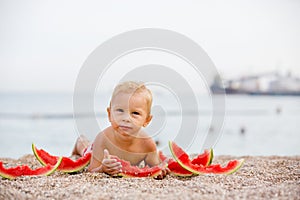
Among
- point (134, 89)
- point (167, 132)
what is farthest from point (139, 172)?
point (167, 132)

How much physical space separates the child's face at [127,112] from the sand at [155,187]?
342 millimetres

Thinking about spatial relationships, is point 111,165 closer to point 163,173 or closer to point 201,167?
point 163,173

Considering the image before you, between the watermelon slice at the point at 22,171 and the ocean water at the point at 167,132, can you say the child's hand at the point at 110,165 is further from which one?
the ocean water at the point at 167,132

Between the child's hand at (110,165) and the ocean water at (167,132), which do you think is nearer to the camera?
the child's hand at (110,165)

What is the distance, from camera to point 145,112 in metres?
2.28

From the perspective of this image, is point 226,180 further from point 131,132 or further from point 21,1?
point 21,1

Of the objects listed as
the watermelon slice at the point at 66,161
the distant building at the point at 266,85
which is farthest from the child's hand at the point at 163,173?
the distant building at the point at 266,85

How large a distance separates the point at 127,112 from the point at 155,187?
59 centimetres

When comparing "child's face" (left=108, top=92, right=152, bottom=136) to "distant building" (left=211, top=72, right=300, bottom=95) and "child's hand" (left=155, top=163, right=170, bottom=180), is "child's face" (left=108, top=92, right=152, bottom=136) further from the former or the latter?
"distant building" (left=211, top=72, right=300, bottom=95)

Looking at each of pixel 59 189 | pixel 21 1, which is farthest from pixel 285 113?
pixel 59 189

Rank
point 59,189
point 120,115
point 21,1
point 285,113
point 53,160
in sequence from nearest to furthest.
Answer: point 59,189
point 120,115
point 53,160
point 21,1
point 285,113

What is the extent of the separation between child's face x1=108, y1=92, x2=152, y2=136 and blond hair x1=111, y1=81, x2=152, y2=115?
24 mm

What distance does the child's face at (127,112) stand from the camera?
7.25ft

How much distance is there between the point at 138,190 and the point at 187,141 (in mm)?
1002
